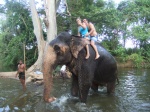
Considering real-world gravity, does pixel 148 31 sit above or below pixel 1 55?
above

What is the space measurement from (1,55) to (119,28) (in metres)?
12.2

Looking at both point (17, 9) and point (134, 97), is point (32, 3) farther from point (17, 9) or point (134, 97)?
point (134, 97)

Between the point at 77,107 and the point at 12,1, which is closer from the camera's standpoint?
the point at 77,107

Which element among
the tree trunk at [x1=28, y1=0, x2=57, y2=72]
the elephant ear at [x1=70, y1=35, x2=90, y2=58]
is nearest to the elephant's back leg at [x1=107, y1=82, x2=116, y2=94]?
the elephant ear at [x1=70, y1=35, x2=90, y2=58]

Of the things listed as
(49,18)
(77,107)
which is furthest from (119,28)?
(77,107)

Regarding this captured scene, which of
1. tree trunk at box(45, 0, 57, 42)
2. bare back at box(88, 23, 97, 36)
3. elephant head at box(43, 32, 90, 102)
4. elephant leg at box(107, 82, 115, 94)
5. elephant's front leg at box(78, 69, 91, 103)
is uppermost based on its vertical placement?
tree trunk at box(45, 0, 57, 42)

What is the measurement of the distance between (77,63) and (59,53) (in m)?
0.72

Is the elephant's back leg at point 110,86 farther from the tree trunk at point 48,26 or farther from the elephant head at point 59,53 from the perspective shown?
the tree trunk at point 48,26

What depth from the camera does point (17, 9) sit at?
1875 centimetres

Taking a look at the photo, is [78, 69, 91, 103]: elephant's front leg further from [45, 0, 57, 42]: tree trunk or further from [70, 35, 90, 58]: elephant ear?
[45, 0, 57, 42]: tree trunk

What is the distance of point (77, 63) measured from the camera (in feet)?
20.0


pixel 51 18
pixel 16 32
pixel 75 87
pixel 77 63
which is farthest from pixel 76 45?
pixel 16 32

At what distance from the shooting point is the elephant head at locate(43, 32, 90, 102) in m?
5.32

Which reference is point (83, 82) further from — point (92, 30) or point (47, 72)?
point (92, 30)
